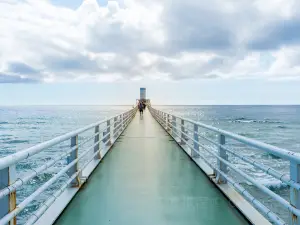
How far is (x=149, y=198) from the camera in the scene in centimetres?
387

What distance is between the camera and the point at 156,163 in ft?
20.2

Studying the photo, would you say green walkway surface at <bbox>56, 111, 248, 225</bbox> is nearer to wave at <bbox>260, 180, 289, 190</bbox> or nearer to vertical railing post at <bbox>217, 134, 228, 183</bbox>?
vertical railing post at <bbox>217, 134, 228, 183</bbox>

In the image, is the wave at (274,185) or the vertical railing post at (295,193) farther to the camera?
the wave at (274,185)

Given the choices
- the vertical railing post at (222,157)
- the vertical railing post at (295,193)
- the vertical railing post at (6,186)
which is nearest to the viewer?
the vertical railing post at (6,186)

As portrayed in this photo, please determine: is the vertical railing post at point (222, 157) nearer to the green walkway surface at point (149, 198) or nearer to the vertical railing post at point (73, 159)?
the green walkway surface at point (149, 198)

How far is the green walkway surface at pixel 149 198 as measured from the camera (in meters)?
3.17

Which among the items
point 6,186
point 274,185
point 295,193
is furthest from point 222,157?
point 274,185

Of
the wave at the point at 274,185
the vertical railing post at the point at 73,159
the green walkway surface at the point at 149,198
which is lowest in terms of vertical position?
the wave at the point at 274,185

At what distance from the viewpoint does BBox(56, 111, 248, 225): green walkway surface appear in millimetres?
3170

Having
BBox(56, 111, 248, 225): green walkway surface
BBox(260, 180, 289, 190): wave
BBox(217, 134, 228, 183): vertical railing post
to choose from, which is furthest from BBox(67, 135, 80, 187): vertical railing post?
BBox(260, 180, 289, 190): wave

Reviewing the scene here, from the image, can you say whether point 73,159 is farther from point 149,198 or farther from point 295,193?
point 295,193

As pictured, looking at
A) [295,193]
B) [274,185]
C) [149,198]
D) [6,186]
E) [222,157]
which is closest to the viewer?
[6,186]

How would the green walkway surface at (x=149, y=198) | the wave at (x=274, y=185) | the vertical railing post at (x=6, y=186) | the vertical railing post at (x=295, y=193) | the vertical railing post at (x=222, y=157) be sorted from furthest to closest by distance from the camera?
the wave at (x=274, y=185), the vertical railing post at (x=222, y=157), the green walkway surface at (x=149, y=198), the vertical railing post at (x=295, y=193), the vertical railing post at (x=6, y=186)

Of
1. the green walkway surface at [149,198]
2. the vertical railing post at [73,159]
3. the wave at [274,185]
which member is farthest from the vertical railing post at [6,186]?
the wave at [274,185]
